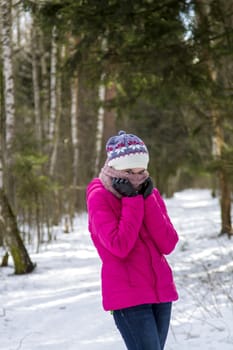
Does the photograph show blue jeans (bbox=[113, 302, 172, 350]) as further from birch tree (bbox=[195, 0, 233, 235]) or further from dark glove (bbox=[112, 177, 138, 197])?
birch tree (bbox=[195, 0, 233, 235])

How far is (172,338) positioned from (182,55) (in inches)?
190

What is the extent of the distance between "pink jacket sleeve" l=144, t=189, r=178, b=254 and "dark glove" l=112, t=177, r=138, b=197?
0.10 m

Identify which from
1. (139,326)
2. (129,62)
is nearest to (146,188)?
(139,326)

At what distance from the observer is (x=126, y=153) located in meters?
2.90

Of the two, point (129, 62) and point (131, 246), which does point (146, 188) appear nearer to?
point (131, 246)

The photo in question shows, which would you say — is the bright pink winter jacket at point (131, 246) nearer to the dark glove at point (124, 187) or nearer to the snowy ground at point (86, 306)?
the dark glove at point (124, 187)

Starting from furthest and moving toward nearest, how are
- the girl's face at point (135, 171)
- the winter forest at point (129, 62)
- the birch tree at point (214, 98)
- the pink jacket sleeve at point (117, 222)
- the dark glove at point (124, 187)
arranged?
the birch tree at point (214, 98) → the winter forest at point (129, 62) → the girl's face at point (135, 171) → the dark glove at point (124, 187) → the pink jacket sleeve at point (117, 222)

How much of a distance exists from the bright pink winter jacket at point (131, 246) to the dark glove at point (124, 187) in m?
0.03

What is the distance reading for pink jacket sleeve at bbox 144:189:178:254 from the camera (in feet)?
9.14

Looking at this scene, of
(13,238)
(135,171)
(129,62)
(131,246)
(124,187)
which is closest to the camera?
(131,246)

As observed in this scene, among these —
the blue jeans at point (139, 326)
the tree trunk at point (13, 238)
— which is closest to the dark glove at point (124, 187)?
the blue jeans at point (139, 326)

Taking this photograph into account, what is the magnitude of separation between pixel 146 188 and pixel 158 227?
0.76 feet

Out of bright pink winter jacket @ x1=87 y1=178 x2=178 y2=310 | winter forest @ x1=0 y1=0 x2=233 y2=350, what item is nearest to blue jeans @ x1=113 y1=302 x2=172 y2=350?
bright pink winter jacket @ x1=87 y1=178 x2=178 y2=310

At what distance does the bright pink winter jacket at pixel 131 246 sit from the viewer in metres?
2.67
